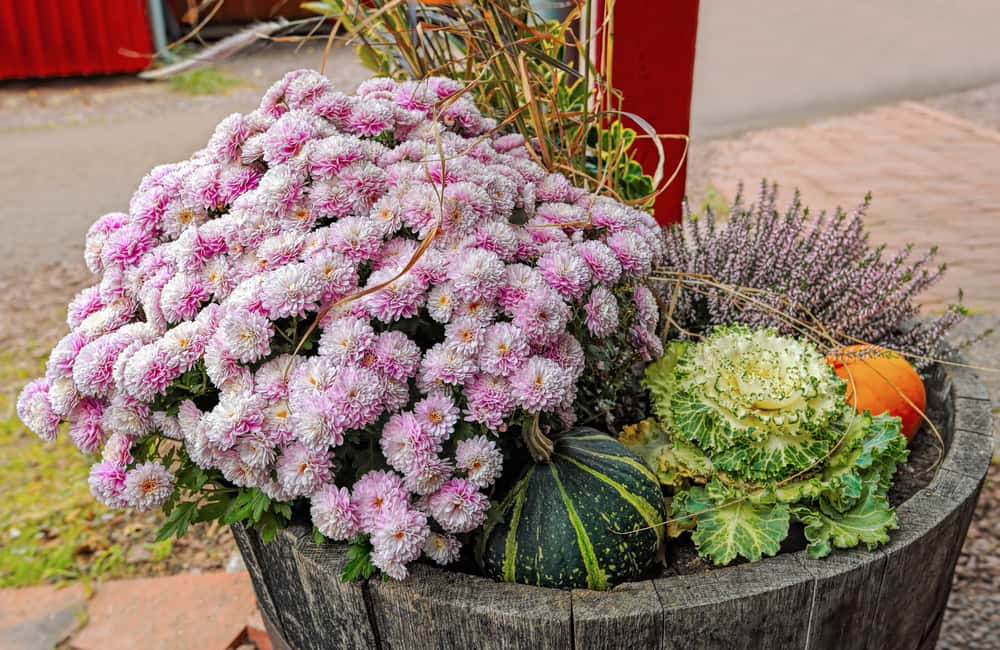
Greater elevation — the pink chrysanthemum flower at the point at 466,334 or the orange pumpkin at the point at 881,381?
the pink chrysanthemum flower at the point at 466,334

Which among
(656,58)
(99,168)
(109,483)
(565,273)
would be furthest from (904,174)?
Result: (99,168)

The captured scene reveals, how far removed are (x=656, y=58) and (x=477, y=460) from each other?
125 cm

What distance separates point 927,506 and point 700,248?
0.72 meters

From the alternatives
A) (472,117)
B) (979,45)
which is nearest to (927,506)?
(472,117)

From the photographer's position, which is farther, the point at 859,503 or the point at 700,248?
the point at 700,248

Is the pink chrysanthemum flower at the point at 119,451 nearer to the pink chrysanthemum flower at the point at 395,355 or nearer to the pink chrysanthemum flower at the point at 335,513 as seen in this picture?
the pink chrysanthemum flower at the point at 335,513

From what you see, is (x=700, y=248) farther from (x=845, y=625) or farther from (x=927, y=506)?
(x=845, y=625)

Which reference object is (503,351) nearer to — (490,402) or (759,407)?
(490,402)

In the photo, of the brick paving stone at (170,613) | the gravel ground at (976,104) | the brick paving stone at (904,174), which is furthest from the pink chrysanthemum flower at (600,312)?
the gravel ground at (976,104)

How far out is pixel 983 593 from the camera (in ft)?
7.13

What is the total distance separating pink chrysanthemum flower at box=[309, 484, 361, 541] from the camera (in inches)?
45.2

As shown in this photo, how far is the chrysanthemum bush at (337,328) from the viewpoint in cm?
116

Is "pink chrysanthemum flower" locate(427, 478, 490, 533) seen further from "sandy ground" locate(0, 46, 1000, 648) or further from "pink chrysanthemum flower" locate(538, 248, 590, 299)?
"sandy ground" locate(0, 46, 1000, 648)

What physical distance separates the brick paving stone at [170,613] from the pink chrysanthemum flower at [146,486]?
0.91m
